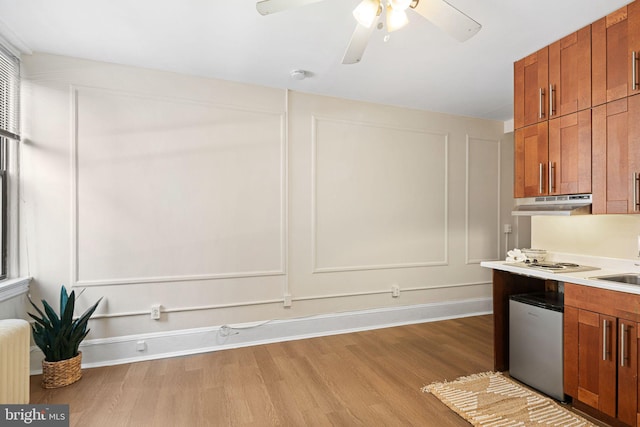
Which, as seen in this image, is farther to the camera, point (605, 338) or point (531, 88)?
point (531, 88)

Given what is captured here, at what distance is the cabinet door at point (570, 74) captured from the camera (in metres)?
2.21

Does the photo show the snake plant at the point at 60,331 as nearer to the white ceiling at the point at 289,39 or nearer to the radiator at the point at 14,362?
the radiator at the point at 14,362

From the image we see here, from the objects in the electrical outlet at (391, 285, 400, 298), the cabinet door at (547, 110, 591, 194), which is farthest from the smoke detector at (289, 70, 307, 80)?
the electrical outlet at (391, 285, 400, 298)

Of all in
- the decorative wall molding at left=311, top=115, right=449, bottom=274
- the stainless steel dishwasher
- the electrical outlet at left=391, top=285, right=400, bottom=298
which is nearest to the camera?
the stainless steel dishwasher

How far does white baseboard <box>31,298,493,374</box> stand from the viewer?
8.98 feet

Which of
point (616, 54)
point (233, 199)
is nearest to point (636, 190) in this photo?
point (616, 54)

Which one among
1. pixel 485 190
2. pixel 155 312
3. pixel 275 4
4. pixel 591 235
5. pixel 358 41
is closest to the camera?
pixel 275 4

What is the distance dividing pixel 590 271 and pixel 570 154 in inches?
34.8

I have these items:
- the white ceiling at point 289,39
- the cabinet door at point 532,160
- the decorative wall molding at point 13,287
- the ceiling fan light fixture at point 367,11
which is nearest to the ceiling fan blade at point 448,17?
the ceiling fan light fixture at point 367,11

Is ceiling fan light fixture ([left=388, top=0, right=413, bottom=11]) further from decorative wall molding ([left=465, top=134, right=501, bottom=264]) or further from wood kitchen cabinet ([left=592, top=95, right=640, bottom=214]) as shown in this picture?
decorative wall molding ([left=465, top=134, right=501, bottom=264])

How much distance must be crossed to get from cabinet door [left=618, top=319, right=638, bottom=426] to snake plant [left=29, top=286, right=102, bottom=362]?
368 cm

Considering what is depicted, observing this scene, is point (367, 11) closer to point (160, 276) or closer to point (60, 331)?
point (160, 276)

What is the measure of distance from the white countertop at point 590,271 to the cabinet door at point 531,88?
3.96 ft

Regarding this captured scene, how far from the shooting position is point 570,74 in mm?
2309
